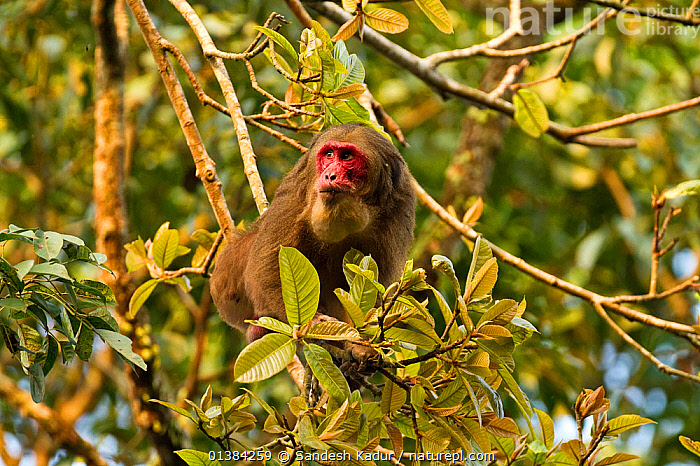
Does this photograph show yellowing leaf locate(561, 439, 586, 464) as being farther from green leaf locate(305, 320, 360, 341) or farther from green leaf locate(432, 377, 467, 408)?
green leaf locate(305, 320, 360, 341)

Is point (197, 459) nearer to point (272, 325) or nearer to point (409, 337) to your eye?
point (272, 325)

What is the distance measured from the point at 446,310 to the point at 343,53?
1100 millimetres

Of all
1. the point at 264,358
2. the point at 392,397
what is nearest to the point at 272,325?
the point at 264,358

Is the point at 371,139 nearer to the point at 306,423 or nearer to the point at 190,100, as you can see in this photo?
the point at 306,423

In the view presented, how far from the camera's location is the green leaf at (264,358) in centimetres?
188

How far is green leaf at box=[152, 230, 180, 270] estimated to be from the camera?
3.33 meters

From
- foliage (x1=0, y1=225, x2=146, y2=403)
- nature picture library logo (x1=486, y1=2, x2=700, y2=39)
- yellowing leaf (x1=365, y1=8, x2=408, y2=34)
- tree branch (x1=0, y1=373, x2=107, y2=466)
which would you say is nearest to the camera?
foliage (x1=0, y1=225, x2=146, y2=403)

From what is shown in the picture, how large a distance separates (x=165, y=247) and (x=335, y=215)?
93 cm

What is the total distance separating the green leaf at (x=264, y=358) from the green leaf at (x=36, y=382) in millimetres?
588

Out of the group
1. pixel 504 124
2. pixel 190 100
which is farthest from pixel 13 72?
pixel 504 124

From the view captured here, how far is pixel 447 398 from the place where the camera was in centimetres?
217

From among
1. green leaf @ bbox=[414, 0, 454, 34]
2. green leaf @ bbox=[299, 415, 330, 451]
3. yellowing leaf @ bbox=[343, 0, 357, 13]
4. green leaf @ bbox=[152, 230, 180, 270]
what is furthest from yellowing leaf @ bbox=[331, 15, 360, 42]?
green leaf @ bbox=[299, 415, 330, 451]

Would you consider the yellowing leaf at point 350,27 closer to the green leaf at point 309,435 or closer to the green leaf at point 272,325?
the green leaf at point 272,325

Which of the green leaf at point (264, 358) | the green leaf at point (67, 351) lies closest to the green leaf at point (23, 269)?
the green leaf at point (67, 351)
